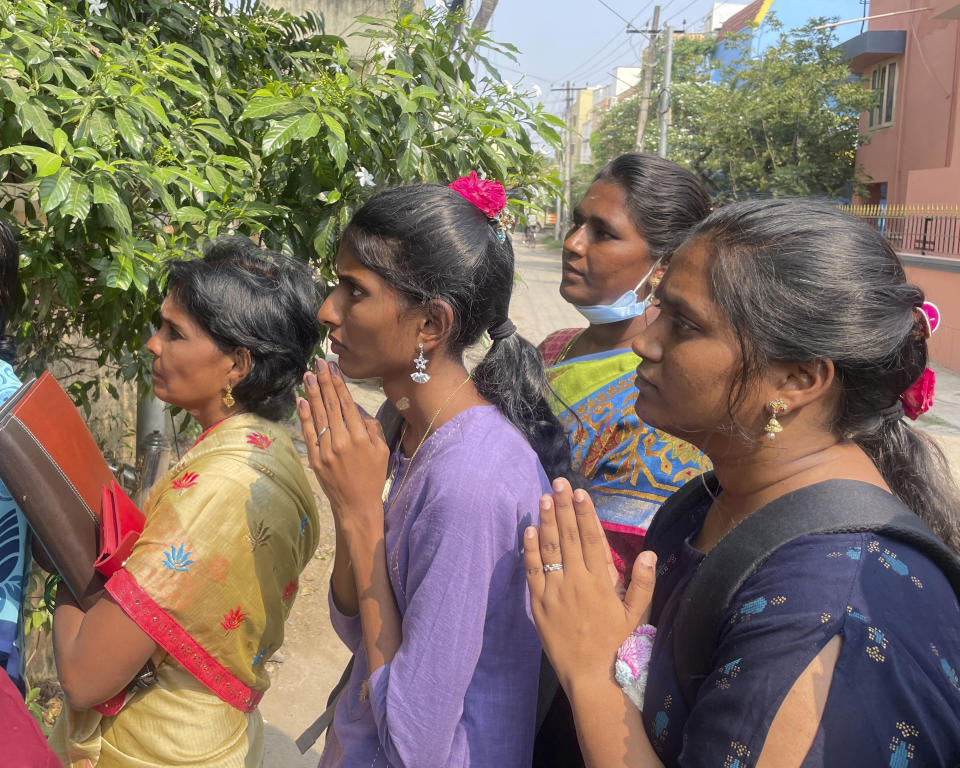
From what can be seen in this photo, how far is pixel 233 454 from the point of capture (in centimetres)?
182

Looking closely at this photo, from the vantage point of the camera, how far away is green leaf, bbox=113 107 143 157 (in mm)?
2109

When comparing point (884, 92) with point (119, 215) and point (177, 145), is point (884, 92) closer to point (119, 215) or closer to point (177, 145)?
point (177, 145)

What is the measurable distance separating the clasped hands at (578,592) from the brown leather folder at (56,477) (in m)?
0.85

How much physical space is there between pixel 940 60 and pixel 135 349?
15.8m

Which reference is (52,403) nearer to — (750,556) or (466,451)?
(466,451)

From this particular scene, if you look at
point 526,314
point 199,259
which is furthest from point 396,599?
point 526,314

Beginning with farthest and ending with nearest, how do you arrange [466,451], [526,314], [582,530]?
[526,314] → [466,451] → [582,530]

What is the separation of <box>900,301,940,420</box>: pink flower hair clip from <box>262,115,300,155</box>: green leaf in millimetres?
1591

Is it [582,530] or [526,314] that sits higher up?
[582,530]

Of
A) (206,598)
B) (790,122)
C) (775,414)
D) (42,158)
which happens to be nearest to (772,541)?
(775,414)

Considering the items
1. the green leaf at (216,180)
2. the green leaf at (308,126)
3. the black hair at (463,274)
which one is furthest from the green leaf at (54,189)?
the black hair at (463,274)

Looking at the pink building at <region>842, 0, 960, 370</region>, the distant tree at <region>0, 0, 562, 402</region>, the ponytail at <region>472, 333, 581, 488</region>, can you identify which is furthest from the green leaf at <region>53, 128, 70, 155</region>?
the pink building at <region>842, 0, 960, 370</region>

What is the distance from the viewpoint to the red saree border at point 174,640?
5.32 ft

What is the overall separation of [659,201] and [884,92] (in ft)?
57.5
